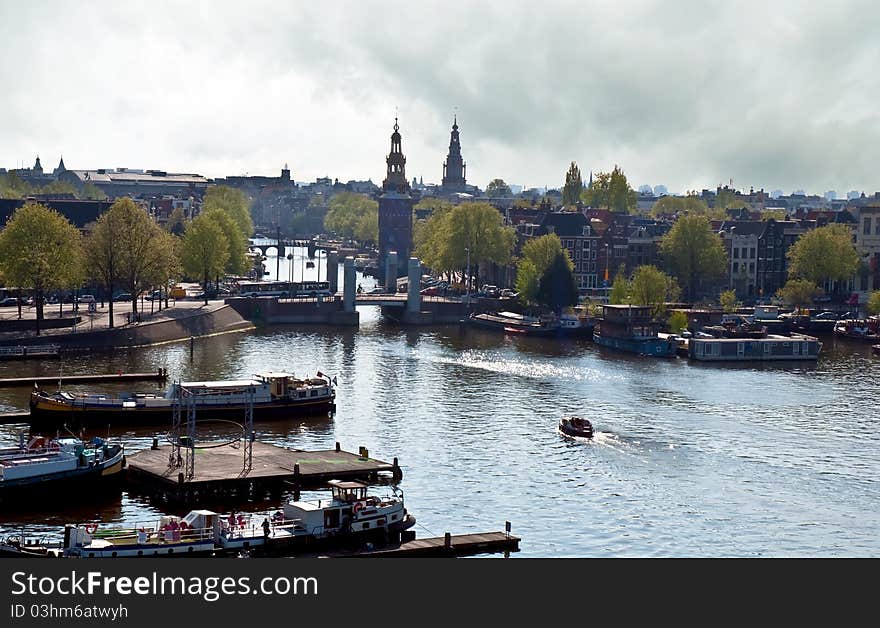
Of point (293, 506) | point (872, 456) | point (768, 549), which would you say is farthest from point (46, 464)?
point (872, 456)

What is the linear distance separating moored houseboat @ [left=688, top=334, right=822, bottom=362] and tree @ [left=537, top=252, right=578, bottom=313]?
2279cm

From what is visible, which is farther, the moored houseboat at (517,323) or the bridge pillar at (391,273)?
the bridge pillar at (391,273)

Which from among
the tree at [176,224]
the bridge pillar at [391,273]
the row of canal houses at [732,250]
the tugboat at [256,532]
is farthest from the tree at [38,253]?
the tugboat at [256,532]

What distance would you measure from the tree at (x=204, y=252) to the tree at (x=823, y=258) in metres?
57.1

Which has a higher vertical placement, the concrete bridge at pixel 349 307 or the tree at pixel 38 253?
the tree at pixel 38 253

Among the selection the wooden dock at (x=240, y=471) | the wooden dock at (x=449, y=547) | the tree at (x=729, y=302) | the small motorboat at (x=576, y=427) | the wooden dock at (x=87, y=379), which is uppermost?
the tree at (x=729, y=302)

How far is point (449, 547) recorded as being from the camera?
57000mm

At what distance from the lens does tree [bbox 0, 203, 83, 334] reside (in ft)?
388

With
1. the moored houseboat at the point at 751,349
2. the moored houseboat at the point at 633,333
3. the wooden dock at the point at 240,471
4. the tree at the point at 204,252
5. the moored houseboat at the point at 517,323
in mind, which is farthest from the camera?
the tree at the point at 204,252

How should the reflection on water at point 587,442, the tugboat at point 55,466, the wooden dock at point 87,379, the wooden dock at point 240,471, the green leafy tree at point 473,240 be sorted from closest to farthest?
the reflection on water at point 587,442 → the tugboat at point 55,466 → the wooden dock at point 240,471 → the wooden dock at point 87,379 → the green leafy tree at point 473,240

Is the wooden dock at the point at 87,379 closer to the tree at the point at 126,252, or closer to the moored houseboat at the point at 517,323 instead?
the tree at the point at 126,252

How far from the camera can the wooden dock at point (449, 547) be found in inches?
2244

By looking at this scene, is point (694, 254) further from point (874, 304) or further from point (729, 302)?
point (874, 304)

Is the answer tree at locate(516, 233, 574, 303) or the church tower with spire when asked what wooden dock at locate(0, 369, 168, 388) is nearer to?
tree at locate(516, 233, 574, 303)
